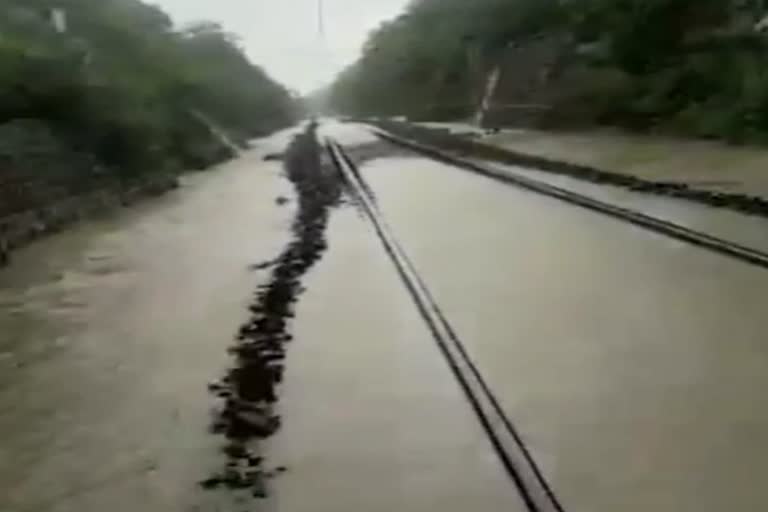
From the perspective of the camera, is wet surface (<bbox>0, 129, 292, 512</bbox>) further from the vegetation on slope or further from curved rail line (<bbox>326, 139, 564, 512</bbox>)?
the vegetation on slope

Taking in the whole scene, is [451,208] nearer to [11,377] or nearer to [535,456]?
[11,377]

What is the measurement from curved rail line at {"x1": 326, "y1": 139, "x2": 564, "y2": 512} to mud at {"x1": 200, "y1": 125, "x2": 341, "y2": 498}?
3.26 feet

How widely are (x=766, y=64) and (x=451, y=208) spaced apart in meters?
10.0

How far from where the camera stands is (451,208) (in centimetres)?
1655

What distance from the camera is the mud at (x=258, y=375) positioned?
542cm

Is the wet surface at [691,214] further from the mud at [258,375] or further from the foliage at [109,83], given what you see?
the foliage at [109,83]

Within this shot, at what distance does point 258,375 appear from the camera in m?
7.25

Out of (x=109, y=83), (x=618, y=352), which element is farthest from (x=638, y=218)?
(x=109, y=83)

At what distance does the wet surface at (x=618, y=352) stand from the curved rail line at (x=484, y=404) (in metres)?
0.07

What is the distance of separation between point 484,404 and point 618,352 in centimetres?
123

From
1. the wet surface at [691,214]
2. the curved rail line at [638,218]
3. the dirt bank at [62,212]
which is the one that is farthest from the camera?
the dirt bank at [62,212]

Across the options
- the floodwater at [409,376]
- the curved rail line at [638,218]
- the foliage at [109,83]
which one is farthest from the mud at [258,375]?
the foliage at [109,83]

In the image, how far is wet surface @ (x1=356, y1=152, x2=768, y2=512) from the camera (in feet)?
16.0

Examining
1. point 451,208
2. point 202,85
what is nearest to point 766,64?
point 451,208
